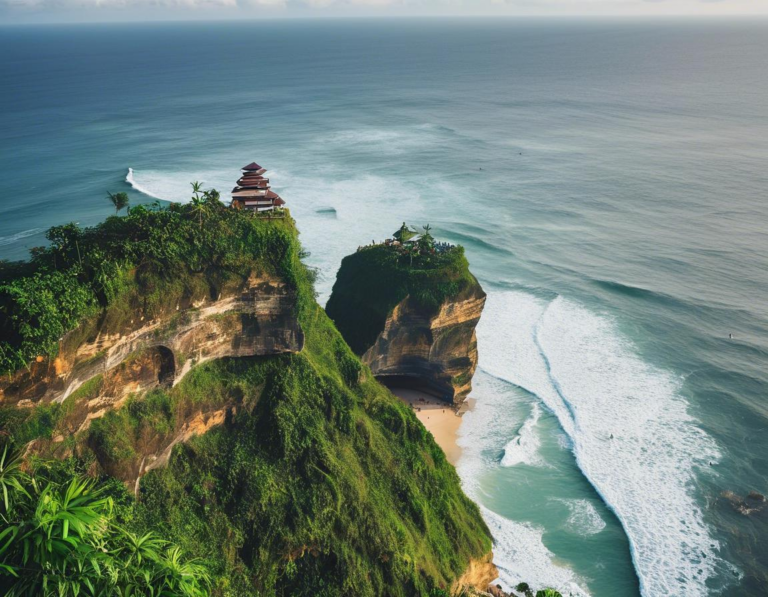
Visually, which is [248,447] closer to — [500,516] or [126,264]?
[126,264]

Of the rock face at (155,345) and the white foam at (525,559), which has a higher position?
the rock face at (155,345)

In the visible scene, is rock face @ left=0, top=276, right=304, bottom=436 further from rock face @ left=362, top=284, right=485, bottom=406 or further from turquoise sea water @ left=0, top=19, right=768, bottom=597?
turquoise sea water @ left=0, top=19, right=768, bottom=597

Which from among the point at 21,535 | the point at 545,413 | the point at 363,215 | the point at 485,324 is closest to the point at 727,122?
the point at 363,215

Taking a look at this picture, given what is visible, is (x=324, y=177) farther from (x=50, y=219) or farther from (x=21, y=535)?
(x=21, y=535)

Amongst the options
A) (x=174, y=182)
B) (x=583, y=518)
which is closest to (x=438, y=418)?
(x=583, y=518)

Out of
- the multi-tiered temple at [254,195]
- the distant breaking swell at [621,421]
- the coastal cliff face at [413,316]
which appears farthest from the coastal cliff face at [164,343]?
the distant breaking swell at [621,421]

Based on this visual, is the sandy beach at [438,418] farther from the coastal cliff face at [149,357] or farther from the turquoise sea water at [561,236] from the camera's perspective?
the coastal cliff face at [149,357]
